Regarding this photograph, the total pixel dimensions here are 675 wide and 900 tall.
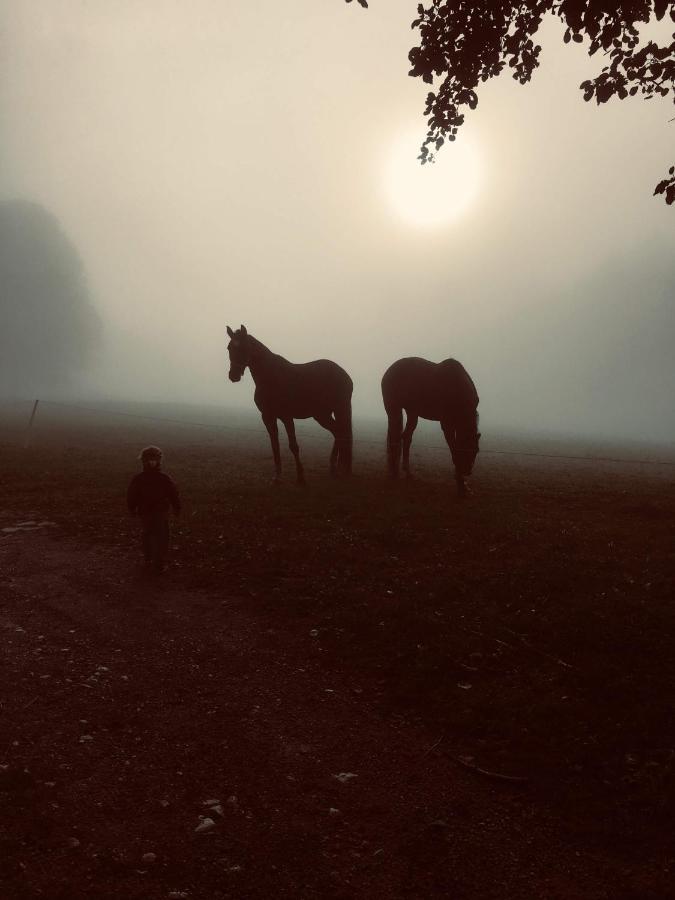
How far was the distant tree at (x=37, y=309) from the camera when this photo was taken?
103438 millimetres

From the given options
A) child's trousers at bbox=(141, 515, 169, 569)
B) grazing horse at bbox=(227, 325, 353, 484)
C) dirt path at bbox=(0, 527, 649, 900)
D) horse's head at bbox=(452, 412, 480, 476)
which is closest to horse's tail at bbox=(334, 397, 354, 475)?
grazing horse at bbox=(227, 325, 353, 484)

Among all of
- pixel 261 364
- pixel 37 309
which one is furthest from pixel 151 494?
pixel 37 309

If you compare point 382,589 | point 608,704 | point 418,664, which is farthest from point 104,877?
point 382,589

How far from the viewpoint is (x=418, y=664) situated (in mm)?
7242

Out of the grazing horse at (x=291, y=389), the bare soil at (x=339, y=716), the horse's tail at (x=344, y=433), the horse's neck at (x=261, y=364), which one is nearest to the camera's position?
the bare soil at (x=339, y=716)

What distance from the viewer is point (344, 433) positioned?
65.2 ft

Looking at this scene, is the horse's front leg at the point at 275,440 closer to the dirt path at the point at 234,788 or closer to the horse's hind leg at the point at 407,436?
the horse's hind leg at the point at 407,436

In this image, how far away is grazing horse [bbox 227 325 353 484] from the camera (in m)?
18.6

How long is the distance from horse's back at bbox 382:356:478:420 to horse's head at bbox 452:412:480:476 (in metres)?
0.58

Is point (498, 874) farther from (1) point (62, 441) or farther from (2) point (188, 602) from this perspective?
(1) point (62, 441)

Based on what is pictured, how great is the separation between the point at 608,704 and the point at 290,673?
3.86m

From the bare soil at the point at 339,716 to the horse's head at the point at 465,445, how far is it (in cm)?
409

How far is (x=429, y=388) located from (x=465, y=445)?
2.86 m

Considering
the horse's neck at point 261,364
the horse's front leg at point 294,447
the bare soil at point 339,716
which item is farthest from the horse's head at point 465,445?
the horse's neck at point 261,364
